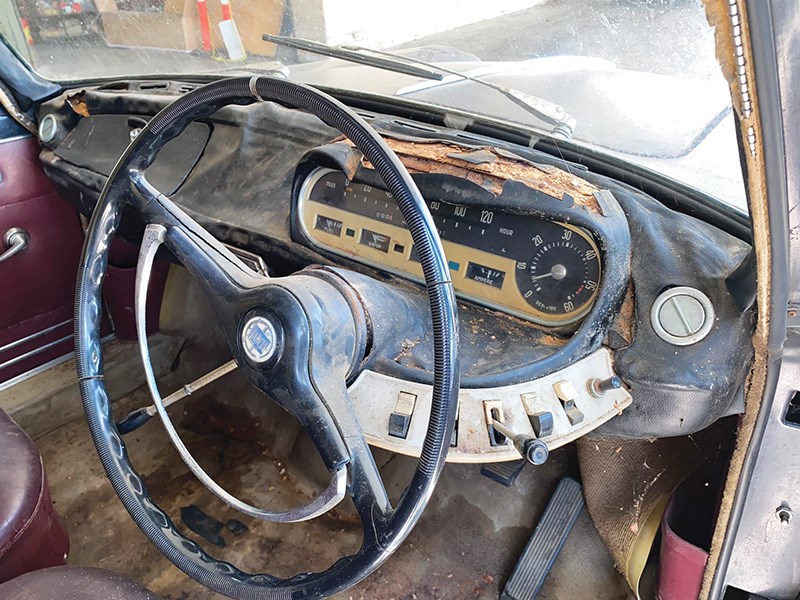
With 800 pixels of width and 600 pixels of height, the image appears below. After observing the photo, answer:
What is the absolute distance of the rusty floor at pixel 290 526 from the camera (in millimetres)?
1646

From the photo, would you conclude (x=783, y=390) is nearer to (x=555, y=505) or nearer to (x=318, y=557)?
(x=555, y=505)

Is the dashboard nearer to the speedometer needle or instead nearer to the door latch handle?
the speedometer needle

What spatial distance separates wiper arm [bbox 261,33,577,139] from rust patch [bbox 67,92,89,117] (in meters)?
0.54

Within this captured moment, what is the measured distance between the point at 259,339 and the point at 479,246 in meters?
0.46

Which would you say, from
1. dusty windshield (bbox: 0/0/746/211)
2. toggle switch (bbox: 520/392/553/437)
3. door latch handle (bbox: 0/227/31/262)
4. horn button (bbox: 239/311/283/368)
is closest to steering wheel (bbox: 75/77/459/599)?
horn button (bbox: 239/311/283/368)

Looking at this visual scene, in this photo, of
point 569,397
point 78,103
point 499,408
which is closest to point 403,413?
point 499,408

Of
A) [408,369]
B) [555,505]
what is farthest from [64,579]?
[555,505]

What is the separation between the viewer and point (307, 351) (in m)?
0.87

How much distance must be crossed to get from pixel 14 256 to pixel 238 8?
3.00 ft

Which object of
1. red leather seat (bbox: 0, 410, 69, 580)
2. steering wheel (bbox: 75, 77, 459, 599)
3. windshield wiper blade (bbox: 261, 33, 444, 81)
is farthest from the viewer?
windshield wiper blade (bbox: 261, 33, 444, 81)

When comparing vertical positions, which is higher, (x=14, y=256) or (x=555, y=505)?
(x=14, y=256)

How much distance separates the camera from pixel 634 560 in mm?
1472

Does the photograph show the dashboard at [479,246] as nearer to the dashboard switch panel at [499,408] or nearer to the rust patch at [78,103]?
the dashboard switch panel at [499,408]

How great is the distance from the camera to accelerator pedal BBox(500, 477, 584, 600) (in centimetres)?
162
